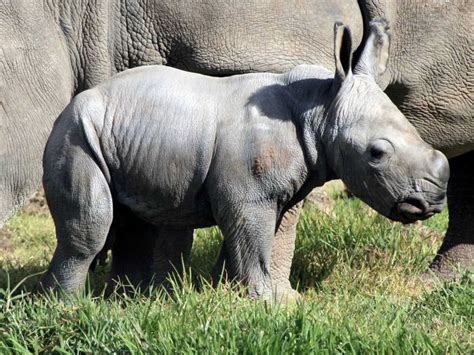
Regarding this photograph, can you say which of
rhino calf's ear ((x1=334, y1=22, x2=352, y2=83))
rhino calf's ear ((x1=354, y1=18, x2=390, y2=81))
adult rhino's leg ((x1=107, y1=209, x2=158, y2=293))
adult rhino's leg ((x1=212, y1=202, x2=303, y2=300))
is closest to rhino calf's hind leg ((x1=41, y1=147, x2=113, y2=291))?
adult rhino's leg ((x1=107, y1=209, x2=158, y2=293))

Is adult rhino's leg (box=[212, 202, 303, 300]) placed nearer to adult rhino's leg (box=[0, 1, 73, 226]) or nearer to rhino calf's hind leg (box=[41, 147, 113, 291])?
rhino calf's hind leg (box=[41, 147, 113, 291])

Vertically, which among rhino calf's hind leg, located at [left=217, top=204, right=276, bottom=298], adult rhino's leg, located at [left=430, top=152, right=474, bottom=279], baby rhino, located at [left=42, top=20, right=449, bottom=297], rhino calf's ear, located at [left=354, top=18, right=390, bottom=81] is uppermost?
rhino calf's ear, located at [left=354, top=18, right=390, bottom=81]

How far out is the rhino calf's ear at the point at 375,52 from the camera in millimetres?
5297

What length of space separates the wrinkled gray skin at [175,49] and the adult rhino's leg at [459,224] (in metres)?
0.90

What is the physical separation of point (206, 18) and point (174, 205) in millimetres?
978

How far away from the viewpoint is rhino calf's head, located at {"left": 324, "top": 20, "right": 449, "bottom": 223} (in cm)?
504

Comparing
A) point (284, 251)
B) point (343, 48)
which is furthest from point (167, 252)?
point (343, 48)

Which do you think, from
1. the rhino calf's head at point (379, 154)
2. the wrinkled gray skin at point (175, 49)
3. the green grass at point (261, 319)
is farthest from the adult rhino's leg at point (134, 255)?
the rhino calf's head at point (379, 154)

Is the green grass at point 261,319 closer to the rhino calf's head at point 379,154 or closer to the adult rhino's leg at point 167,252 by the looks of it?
the adult rhino's leg at point 167,252

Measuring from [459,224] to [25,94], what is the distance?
2.69 metres

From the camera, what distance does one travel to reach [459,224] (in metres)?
7.02

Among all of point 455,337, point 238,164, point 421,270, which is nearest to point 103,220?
point 238,164

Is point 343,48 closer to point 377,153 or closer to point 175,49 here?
point 377,153

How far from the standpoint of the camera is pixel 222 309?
16.0ft
